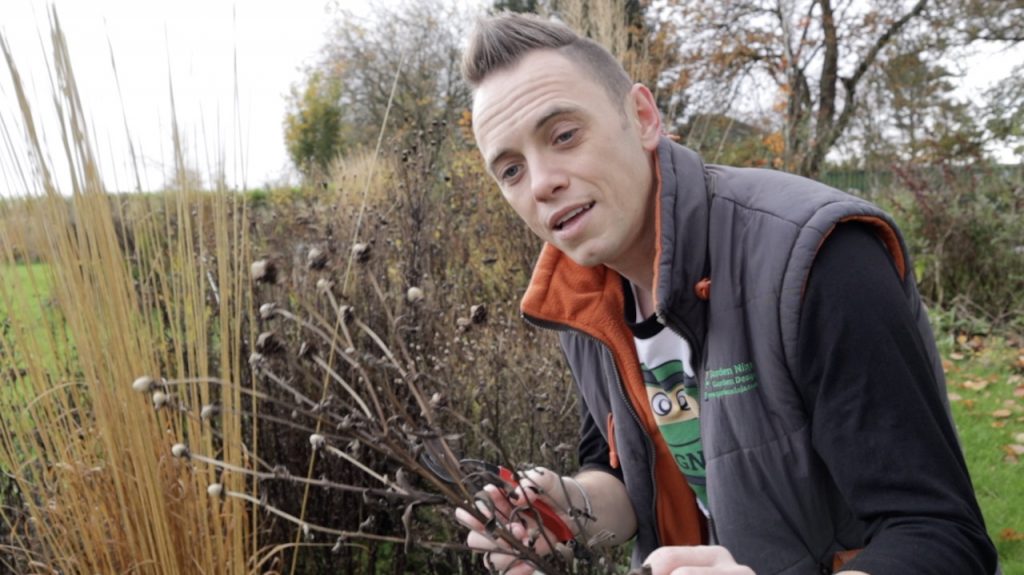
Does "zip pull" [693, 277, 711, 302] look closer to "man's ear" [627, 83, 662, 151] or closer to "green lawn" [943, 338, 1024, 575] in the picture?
"man's ear" [627, 83, 662, 151]

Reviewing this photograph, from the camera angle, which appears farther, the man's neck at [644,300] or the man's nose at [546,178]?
the man's neck at [644,300]

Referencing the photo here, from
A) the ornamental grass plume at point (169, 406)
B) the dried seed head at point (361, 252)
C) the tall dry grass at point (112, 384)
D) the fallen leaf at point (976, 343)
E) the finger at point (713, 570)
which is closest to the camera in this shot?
the finger at point (713, 570)

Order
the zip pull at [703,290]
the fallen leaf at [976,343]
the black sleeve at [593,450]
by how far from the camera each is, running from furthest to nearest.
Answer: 1. the fallen leaf at [976,343]
2. the black sleeve at [593,450]
3. the zip pull at [703,290]

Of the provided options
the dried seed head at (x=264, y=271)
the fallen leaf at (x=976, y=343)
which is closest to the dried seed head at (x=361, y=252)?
the dried seed head at (x=264, y=271)

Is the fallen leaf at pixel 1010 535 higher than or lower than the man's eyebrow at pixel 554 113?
lower

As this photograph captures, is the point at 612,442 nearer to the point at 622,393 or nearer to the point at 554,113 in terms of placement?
the point at 622,393

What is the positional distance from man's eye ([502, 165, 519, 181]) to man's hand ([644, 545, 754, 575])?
960 mm

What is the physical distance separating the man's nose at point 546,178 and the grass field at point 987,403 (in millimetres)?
1103

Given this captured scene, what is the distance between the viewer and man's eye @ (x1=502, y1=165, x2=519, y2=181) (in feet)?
6.10

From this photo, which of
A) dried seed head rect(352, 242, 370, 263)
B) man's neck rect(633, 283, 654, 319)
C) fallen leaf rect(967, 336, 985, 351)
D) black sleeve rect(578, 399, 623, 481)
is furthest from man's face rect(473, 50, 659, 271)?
fallen leaf rect(967, 336, 985, 351)

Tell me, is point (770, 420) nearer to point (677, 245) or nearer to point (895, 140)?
point (677, 245)

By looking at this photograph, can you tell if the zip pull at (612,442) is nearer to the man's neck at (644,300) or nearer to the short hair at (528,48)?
the man's neck at (644,300)

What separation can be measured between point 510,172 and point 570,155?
180 mm

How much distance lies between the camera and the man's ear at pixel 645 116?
188 centimetres
